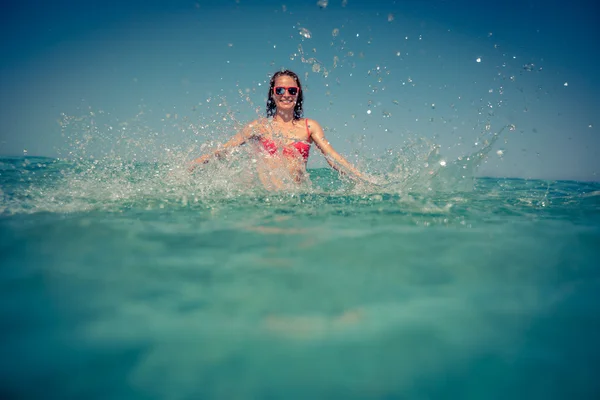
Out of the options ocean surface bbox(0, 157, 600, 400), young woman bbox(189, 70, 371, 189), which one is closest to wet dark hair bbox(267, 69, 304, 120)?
young woman bbox(189, 70, 371, 189)

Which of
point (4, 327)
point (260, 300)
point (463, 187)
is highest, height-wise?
point (463, 187)

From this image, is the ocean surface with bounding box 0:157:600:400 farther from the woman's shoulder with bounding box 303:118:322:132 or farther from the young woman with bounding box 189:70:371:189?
the woman's shoulder with bounding box 303:118:322:132

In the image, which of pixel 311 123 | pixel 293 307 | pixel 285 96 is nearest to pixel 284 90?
pixel 285 96

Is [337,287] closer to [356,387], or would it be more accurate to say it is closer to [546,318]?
[356,387]

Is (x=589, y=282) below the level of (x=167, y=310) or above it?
above

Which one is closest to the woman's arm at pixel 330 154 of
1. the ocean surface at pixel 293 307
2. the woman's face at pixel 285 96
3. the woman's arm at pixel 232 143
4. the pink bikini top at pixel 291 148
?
the pink bikini top at pixel 291 148

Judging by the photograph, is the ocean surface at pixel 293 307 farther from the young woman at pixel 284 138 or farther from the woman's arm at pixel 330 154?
the young woman at pixel 284 138

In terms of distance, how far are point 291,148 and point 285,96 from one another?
96cm

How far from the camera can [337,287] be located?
235cm

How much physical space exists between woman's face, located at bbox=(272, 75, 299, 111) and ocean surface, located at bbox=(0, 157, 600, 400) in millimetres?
3233

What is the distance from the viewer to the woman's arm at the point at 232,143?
561cm

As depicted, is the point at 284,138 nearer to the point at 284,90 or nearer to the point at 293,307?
the point at 284,90

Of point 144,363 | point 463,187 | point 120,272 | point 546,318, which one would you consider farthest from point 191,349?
point 463,187

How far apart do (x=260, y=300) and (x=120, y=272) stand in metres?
1.07
